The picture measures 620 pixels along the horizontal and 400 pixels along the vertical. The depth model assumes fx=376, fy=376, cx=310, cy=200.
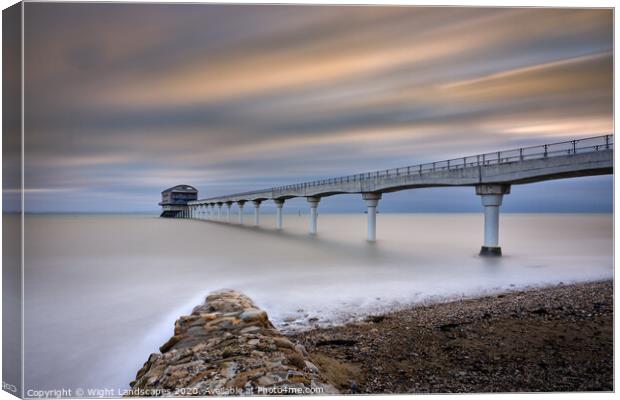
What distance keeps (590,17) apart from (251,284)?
9.00m

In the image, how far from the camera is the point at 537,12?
649 cm

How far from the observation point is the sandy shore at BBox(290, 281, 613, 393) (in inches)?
192

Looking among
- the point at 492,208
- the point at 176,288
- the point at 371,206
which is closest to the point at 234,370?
the point at 176,288

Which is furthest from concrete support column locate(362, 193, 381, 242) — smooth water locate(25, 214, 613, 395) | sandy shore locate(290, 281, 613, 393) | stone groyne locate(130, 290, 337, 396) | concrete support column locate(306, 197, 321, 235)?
stone groyne locate(130, 290, 337, 396)

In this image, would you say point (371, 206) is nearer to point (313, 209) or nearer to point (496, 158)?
point (313, 209)

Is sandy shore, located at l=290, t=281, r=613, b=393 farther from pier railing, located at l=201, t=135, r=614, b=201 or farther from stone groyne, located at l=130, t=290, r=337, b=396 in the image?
pier railing, located at l=201, t=135, r=614, b=201

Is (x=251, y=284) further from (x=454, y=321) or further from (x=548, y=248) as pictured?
(x=548, y=248)

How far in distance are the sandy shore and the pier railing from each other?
351 cm

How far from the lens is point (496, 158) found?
1369cm

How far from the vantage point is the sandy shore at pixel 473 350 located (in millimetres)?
4879

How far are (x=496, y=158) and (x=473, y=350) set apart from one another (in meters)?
10.1

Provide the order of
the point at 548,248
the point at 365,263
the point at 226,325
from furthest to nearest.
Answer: the point at 548,248 < the point at 365,263 < the point at 226,325

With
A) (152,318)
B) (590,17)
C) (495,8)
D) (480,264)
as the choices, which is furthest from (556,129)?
(152,318)

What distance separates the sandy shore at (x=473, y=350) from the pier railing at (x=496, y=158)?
11.5 ft
